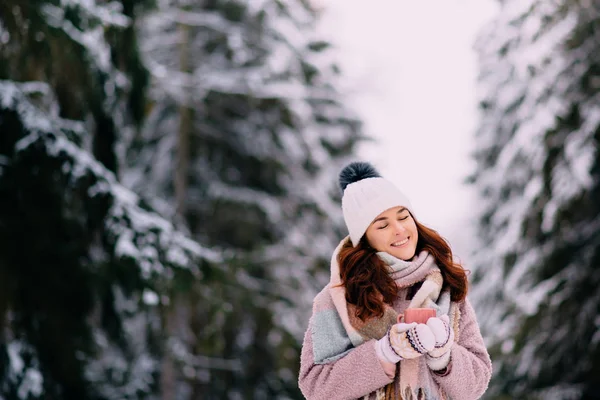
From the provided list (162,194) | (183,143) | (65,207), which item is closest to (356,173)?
(65,207)

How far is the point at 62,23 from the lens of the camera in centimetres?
598

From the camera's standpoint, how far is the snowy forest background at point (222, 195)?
20.5ft

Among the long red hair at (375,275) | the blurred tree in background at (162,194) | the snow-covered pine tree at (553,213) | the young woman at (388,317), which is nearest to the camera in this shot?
the young woman at (388,317)

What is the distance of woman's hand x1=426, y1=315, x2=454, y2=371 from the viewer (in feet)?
7.94

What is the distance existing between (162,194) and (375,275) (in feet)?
34.5

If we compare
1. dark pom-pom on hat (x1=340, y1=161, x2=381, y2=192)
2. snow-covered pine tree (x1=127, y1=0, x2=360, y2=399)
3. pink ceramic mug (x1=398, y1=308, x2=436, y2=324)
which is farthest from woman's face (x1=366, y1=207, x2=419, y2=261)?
snow-covered pine tree (x1=127, y1=0, x2=360, y2=399)

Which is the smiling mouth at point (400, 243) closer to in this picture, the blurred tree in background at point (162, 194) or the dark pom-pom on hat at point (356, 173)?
the dark pom-pom on hat at point (356, 173)

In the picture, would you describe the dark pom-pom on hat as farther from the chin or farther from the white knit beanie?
the chin

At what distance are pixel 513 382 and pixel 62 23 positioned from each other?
24.0ft

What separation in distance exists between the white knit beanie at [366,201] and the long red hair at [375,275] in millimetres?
69

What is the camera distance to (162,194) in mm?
12898

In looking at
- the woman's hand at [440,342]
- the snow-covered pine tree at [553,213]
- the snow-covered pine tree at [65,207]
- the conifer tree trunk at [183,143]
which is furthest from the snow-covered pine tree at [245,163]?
the woman's hand at [440,342]

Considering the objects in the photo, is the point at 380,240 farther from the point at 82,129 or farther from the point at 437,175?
the point at 437,175

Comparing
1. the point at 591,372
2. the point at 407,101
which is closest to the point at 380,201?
the point at 591,372
